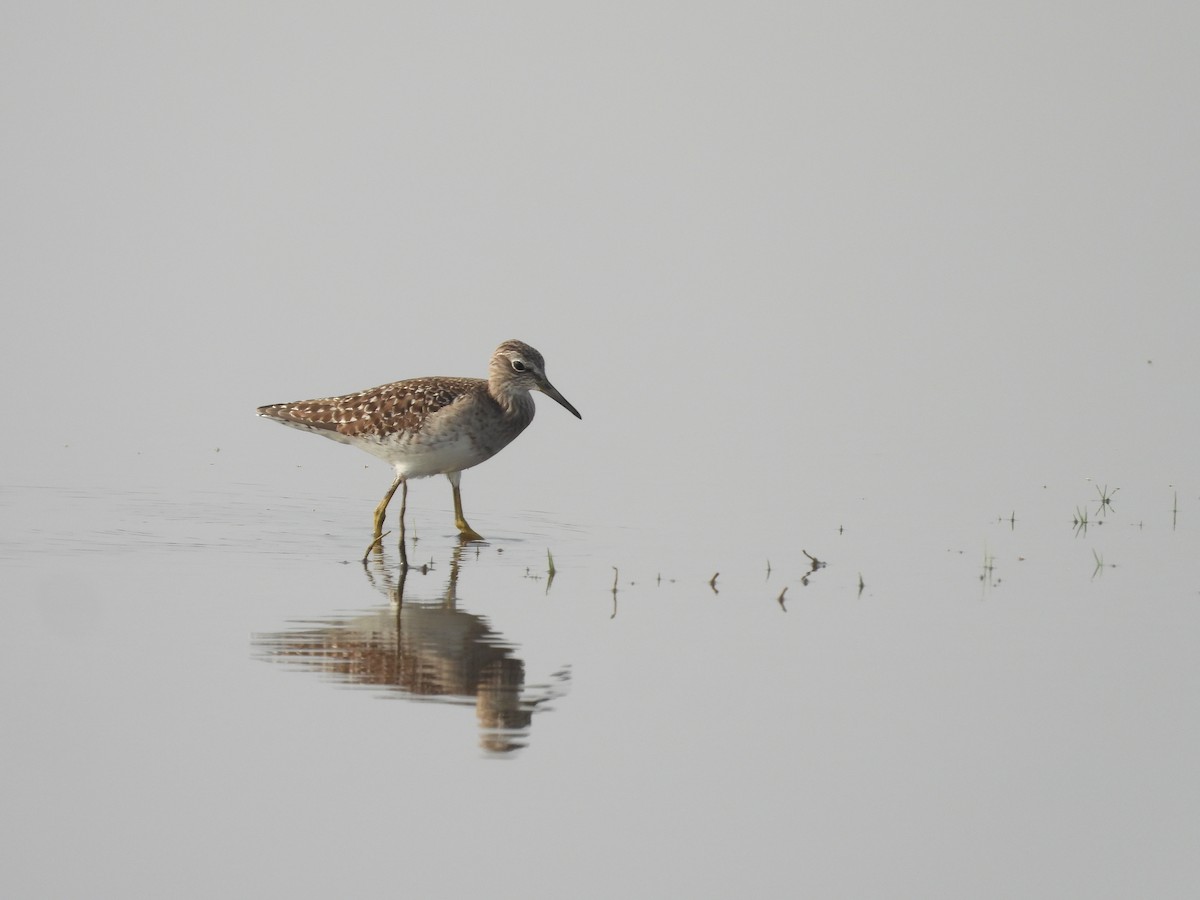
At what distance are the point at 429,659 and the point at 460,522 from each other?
5514 millimetres

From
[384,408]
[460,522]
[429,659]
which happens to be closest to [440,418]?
[384,408]

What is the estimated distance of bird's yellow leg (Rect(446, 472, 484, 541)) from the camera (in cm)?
1645

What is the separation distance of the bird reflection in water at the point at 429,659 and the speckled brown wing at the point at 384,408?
4069 millimetres

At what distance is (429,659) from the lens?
1125cm

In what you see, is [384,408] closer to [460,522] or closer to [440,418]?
[440,418]

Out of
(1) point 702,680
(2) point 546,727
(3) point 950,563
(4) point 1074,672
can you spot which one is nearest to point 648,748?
(2) point 546,727

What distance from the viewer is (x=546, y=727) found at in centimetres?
994

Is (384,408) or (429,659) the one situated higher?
(384,408)

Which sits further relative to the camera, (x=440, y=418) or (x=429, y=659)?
(x=440, y=418)

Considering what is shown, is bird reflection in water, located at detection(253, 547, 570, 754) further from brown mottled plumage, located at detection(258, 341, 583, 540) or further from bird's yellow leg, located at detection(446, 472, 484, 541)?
brown mottled plumage, located at detection(258, 341, 583, 540)

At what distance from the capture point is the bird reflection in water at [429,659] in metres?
10.2

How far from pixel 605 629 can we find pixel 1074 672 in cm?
326

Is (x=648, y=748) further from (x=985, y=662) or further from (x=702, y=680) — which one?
(x=985, y=662)

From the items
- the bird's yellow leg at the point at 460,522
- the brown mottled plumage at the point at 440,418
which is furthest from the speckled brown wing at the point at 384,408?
the bird's yellow leg at the point at 460,522
